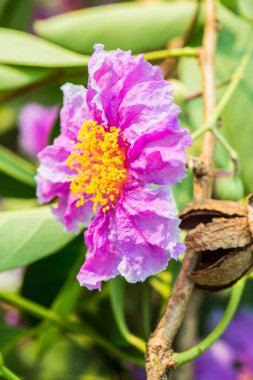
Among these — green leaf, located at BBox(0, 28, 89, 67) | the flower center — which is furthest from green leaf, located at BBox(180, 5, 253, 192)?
the flower center

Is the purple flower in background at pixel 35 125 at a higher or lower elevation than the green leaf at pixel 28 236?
lower

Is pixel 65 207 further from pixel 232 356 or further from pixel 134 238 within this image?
pixel 232 356

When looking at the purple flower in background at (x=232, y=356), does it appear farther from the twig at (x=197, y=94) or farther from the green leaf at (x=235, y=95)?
the twig at (x=197, y=94)

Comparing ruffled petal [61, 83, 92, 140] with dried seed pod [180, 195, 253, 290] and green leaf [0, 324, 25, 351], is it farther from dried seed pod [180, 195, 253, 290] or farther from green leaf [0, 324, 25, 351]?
green leaf [0, 324, 25, 351]

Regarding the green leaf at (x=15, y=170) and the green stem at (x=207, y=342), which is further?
the green leaf at (x=15, y=170)

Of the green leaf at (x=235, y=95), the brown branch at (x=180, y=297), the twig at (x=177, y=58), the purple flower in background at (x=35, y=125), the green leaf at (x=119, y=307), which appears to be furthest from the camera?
the purple flower in background at (x=35, y=125)

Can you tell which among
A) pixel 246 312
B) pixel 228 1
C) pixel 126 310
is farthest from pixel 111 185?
pixel 246 312

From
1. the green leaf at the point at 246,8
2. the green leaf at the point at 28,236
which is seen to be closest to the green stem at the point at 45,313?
the green leaf at the point at 28,236
